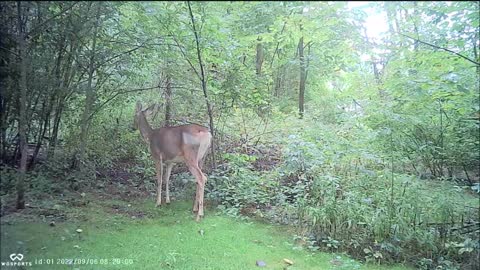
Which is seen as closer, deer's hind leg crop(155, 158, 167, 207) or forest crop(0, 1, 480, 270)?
forest crop(0, 1, 480, 270)

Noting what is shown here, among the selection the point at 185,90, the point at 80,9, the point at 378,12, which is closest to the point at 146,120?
the point at 185,90

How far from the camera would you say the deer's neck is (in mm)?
5000

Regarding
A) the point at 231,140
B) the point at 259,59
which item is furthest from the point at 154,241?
the point at 259,59

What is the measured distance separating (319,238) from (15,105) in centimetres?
301

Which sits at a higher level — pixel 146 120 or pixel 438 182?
pixel 146 120

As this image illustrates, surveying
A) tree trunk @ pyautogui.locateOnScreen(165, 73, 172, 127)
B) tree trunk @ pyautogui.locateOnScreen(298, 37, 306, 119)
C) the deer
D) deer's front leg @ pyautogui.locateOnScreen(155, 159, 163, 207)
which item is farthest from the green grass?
tree trunk @ pyautogui.locateOnScreen(298, 37, 306, 119)

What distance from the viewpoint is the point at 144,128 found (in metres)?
5.01

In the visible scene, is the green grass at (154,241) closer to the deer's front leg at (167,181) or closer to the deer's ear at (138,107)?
the deer's front leg at (167,181)

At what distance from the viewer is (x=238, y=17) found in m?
3.99

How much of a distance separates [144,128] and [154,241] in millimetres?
1796

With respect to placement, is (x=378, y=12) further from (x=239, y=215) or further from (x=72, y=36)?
(x=239, y=215)

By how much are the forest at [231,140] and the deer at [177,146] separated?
0.8 inches

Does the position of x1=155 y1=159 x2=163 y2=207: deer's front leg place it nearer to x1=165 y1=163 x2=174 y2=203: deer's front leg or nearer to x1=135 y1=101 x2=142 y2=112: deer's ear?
x1=165 y1=163 x2=174 y2=203: deer's front leg

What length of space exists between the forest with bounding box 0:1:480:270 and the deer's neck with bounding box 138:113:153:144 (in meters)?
0.02
